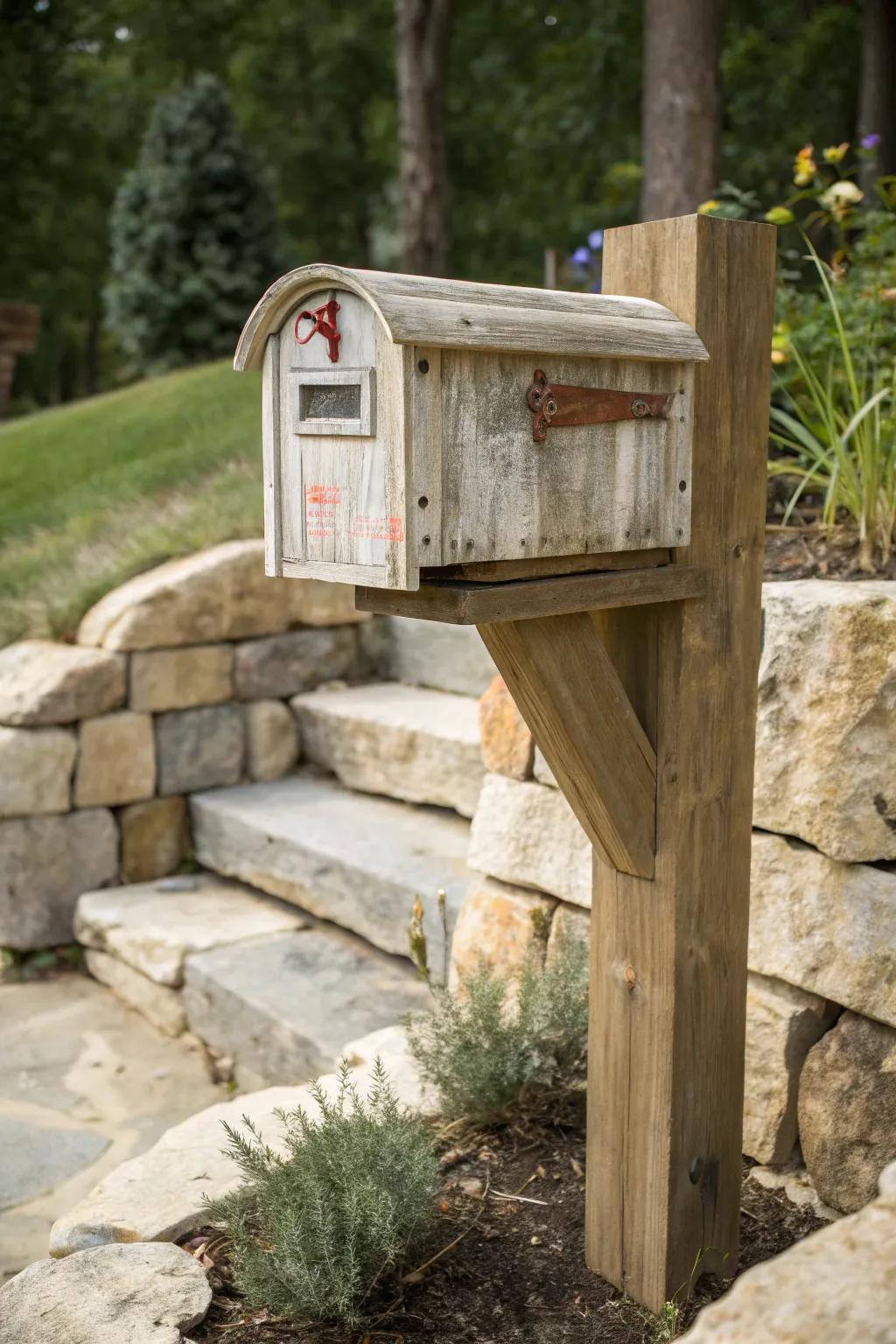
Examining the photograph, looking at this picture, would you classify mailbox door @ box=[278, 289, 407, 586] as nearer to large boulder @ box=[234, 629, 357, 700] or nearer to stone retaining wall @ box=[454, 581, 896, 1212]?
stone retaining wall @ box=[454, 581, 896, 1212]

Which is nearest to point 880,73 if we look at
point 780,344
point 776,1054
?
point 780,344

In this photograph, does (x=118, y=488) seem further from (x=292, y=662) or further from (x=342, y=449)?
(x=342, y=449)

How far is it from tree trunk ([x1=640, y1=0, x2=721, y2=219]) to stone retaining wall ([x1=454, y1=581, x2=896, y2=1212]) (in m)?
4.87

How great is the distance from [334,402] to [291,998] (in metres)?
2.37

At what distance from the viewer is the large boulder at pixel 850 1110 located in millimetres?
2326

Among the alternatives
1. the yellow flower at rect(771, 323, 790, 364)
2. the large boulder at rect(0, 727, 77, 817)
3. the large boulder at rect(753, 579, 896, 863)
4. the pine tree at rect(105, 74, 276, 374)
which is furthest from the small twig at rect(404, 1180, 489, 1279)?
the pine tree at rect(105, 74, 276, 374)

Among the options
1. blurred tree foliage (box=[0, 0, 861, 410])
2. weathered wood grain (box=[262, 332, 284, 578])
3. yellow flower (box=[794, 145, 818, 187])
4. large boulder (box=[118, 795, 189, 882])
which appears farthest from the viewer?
blurred tree foliage (box=[0, 0, 861, 410])

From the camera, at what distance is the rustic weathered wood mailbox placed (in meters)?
1.66

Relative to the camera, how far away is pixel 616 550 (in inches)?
74.9

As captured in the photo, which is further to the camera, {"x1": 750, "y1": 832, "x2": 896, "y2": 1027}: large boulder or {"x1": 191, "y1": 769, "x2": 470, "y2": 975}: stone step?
{"x1": 191, "y1": 769, "x2": 470, "y2": 975}: stone step

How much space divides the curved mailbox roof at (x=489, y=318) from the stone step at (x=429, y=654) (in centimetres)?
273

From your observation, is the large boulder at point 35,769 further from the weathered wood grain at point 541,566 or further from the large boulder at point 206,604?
the weathered wood grain at point 541,566

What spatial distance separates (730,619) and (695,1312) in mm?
1179

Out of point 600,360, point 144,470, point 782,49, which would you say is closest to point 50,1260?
point 600,360
